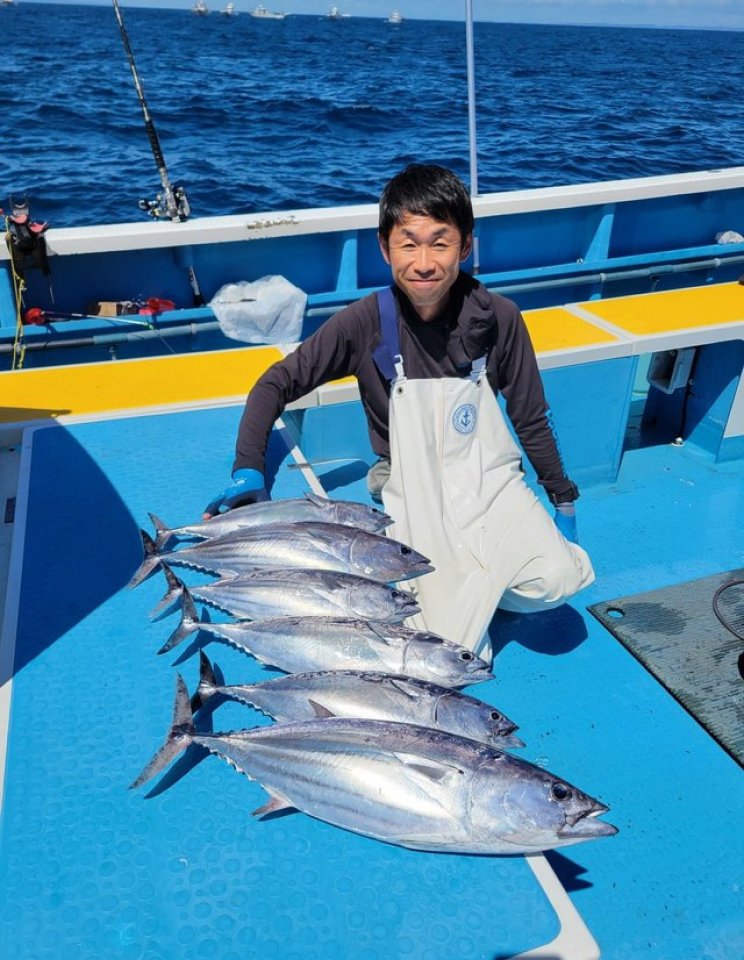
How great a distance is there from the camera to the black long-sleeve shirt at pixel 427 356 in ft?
9.11

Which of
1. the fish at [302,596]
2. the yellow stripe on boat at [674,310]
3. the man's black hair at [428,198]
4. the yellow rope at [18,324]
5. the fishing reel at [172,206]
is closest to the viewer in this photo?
the fish at [302,596]

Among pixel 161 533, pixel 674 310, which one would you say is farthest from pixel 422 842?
pixel 674 310

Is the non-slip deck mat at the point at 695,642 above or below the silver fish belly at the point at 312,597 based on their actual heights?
below

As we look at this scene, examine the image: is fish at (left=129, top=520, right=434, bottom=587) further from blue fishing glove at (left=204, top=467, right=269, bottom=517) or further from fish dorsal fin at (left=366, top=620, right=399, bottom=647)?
fish dorsal fin at (left=366, top=620, right=399, bottom=647)

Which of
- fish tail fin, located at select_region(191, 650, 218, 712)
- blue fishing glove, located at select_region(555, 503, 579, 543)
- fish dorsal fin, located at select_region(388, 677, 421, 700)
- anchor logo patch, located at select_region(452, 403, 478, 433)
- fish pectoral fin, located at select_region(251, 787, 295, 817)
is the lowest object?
blue fishing glove, located at select_region(555, 503, 579, 543)

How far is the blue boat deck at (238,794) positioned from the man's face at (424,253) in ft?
3.06

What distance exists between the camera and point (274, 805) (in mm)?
1737

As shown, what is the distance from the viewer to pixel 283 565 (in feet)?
8.16

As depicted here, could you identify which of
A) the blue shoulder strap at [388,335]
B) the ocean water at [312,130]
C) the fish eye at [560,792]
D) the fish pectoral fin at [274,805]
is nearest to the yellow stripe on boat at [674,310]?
the blue shoulder strap at [388,335]

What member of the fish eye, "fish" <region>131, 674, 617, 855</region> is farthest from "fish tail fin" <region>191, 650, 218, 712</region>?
the fish eye

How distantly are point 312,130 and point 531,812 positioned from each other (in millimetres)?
20500

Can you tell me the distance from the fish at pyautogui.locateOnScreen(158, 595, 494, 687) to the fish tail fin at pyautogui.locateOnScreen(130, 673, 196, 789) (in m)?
0.27

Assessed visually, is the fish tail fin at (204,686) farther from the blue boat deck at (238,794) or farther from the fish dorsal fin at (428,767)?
the fish dorsal fin at (428,767)

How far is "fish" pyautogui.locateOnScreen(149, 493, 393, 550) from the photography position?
2592mm
